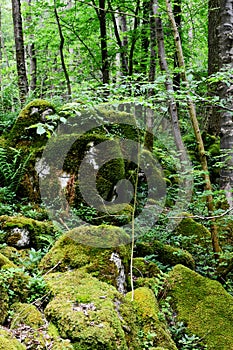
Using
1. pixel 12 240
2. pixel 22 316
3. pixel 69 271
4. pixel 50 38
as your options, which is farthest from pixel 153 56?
pixel 22 316

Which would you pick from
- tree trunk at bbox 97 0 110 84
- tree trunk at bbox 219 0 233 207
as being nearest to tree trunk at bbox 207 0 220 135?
tree trunk at bbox 97 0 110 84

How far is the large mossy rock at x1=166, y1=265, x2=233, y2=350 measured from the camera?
3.59 m

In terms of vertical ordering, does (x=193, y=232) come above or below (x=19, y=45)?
below

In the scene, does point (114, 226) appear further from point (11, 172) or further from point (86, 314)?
point (11, 172)

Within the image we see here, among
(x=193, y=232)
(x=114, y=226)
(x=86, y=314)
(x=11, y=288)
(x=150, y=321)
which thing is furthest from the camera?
(x=193, y=232)

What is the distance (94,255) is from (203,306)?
4.84ft

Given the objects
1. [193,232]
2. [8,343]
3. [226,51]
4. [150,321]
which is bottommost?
[193,232]

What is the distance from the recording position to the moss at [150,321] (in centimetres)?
312

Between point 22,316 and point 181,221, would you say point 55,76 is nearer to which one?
point 181,221

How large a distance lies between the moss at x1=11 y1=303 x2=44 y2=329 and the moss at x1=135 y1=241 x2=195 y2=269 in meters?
2.40

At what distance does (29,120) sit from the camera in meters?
6.79

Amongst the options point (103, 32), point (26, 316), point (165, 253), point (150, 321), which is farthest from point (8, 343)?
point (103, 32)

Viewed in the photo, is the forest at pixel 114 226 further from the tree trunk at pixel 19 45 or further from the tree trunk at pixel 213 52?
the tree trunk at pixel 213 52

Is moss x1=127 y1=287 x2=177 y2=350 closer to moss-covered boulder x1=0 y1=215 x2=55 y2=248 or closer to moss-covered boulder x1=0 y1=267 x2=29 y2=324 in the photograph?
moss-covered boulder x1=0 y1=267 x2=29 y2=324
